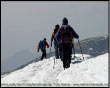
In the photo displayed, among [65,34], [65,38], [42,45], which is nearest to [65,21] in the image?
[65,34]

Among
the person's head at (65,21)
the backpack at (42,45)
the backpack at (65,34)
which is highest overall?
the person's head at (65,21)

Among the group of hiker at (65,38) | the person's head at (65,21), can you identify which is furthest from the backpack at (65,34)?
the person's head at (65,21)

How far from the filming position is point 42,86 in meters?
9.02

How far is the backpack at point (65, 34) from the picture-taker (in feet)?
50.0

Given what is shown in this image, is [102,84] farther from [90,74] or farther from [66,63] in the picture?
[66,63]

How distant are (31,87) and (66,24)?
7.48 m

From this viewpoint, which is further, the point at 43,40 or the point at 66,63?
the point at 43,40

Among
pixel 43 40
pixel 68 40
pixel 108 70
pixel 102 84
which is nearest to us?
pixel 102 84

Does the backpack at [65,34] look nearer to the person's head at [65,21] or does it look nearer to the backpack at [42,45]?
the person's head at [65,21]

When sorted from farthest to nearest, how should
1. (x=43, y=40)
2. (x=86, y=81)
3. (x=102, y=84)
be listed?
(x=43, y=40) → (x=86, y=81) → (x=102, y=84)

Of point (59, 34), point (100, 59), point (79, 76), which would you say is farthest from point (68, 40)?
point (79, 76)

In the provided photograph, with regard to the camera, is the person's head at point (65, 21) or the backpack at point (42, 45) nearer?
the person's head at point (65, 21)

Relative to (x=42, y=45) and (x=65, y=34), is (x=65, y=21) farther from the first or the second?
(x=42, y=45)

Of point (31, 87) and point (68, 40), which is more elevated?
point (68, 40)
